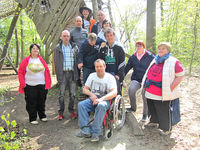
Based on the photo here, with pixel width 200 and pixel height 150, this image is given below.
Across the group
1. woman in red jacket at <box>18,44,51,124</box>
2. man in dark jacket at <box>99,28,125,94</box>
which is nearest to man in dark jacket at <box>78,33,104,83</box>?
man in dark jacket at <box>99,28,125,94</box>

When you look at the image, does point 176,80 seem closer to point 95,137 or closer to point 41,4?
point 95,137

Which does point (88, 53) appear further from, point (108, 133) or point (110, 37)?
point (108, 133)

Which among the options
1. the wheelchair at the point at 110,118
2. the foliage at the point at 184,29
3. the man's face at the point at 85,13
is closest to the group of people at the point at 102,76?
the wheelchair at the point at 110,118

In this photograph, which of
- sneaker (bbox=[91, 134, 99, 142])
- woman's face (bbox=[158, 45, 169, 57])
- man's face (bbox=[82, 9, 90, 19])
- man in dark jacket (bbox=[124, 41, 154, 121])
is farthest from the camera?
man's face (bbox=[82, 9, 90, 19])

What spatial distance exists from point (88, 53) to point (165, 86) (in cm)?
183

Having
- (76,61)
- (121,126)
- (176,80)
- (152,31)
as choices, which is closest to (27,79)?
(76,61)

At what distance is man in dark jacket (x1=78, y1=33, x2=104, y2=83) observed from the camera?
3879 mm

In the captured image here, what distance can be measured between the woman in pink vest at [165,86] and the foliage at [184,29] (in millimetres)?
4582

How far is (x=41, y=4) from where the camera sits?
6.45 metres

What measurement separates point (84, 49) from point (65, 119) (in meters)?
1.81

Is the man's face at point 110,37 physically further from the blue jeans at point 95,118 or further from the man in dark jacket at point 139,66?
the blue jeans at point 95,118

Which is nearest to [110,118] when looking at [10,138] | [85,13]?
[10,138]

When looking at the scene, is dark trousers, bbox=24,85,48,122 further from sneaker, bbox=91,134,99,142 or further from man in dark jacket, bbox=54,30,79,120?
sneaker, bbox=91,134,99,142

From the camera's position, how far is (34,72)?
389 centimetres
